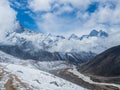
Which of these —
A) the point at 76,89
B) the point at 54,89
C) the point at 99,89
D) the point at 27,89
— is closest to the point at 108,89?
the point at 99,89

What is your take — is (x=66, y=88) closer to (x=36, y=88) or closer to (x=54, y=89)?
(x=54, y=89)

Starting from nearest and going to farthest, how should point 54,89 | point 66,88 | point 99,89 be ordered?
point 54,89, point 66,88, point 99,89

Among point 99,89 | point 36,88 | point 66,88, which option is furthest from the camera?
point 99,89

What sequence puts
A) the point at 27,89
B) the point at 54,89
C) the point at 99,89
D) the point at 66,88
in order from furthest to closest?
1. the point at 99,89
2. the point at 66,88
3. the point at 54,89
4. the point at 27,89

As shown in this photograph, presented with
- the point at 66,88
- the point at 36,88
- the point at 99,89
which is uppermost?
the point at 99,89

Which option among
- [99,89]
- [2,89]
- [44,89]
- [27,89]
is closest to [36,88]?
[44,89]

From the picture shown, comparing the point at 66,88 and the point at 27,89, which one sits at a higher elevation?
the point at 66,88

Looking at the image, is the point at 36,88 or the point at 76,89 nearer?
the point at 36,88

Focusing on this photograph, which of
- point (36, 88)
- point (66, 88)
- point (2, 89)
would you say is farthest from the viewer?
point (66, 88)

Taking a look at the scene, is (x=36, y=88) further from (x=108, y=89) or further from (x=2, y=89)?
(x=108, y=89)
